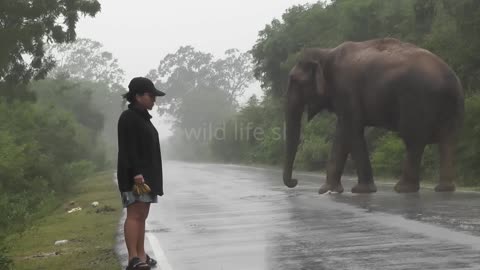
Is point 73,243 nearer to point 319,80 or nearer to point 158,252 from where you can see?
point 158,252

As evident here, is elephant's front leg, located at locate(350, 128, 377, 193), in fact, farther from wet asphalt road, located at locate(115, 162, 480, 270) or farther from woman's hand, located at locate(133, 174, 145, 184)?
woman's hand, located at locate(133, 174, 145, 184)

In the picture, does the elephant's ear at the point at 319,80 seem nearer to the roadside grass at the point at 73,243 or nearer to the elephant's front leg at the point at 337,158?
the elephant's front leg at the point at 337,158

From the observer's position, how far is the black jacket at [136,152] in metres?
8.26

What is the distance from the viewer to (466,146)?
2316 cm

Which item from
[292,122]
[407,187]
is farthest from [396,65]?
[292,122]

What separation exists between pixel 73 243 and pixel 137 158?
6027mm

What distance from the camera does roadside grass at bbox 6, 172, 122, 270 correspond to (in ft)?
36.2

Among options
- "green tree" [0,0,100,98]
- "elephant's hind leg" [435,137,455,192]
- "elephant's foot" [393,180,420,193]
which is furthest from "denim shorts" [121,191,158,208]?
"green tree" [0,0,100,98]

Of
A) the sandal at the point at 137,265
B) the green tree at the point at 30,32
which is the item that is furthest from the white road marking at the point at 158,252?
the green tree at the point at 30,32

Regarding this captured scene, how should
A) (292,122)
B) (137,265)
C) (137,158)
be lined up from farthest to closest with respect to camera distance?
(292,122) < (137,265) < (137,158)

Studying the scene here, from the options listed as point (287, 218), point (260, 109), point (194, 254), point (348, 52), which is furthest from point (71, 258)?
point (260, 109)

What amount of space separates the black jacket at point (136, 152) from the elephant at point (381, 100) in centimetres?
917

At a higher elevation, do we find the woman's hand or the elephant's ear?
the elephant's ear

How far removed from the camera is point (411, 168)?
1678 cm
